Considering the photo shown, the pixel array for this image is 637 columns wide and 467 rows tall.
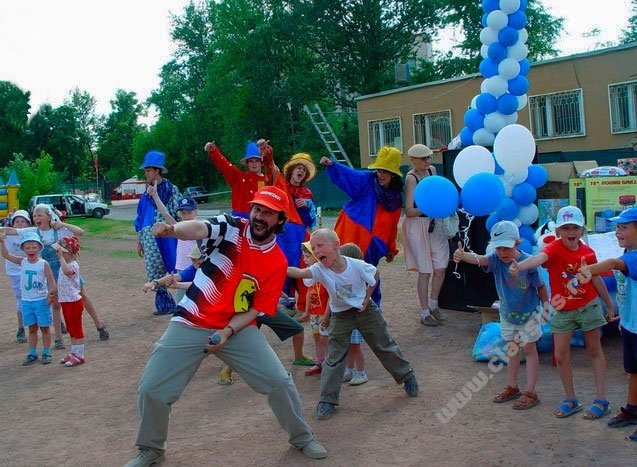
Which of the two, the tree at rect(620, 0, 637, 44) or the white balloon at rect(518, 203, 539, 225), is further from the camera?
the tree at rect(620, 0, 637, 44)

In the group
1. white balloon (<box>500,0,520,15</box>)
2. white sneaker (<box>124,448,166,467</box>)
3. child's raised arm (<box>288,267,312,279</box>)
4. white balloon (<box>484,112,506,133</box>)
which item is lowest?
white sneaker (<box>124,448,166,467</box>)

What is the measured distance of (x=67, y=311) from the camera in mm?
7922

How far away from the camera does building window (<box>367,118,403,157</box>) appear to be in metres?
29.7

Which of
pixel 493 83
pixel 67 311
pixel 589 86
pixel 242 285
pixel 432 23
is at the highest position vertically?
pixel 432 23

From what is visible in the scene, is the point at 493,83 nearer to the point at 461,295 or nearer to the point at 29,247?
the point at 461,295

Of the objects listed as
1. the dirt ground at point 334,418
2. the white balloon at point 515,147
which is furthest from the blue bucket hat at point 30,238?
the white balloon at point 515,147

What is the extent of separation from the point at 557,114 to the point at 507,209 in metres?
17.3

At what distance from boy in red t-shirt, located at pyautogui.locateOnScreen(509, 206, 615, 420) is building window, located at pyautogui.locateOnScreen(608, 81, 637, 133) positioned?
17.5 meters

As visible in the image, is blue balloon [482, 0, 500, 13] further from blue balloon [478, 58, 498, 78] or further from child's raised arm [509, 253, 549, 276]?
child's raised arm [509, 253, 549, 276]

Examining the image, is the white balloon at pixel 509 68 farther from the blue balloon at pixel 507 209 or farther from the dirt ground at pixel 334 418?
the dirt ground at pixel 334 418

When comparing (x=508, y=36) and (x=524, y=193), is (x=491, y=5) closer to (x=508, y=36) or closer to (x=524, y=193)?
(x=508, y=36)

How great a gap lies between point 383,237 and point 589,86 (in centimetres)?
1701

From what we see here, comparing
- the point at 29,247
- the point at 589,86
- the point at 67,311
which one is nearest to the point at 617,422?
the point at 67,311

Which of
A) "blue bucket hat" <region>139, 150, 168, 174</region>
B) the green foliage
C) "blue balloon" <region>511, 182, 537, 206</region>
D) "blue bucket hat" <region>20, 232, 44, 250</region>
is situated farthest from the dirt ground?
the green foliage
